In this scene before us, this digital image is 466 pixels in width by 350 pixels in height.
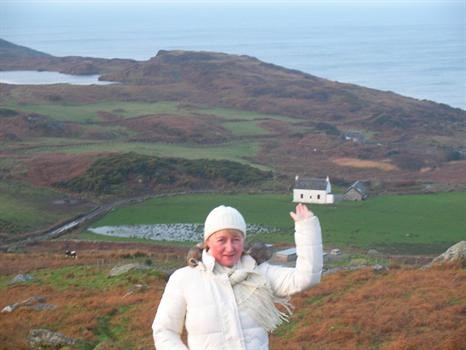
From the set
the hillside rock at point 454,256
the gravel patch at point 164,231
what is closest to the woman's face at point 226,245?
the hillside rock at point 454,256

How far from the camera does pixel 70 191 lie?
59062 mm

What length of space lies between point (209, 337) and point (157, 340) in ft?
1.37

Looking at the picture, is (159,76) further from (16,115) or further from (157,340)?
(157,340)

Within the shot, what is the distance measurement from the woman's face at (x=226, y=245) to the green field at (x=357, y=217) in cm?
3289

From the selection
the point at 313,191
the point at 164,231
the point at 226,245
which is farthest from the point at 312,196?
the point at 226,245

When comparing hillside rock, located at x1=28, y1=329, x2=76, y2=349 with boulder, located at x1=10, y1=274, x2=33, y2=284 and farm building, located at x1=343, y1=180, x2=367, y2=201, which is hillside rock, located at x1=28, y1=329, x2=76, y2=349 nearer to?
boulder, located at x1=10, y1=274, x2=33, y2=284

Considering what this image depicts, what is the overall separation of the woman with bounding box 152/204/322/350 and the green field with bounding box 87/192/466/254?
3286 centimetres

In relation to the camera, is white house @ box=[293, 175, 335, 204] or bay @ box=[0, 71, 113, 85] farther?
bay @ box=[0, 71, 113, 85]

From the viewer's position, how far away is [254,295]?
630 cm

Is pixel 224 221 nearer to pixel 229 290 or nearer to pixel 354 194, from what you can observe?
pixel 229 290

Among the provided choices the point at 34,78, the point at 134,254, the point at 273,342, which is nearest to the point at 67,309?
the point at 273,342

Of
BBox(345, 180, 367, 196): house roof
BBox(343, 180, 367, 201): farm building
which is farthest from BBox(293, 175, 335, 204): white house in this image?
BBox(345, 180, 367, 196): house roof

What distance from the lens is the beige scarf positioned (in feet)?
20.6

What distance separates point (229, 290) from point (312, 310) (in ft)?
46.2
